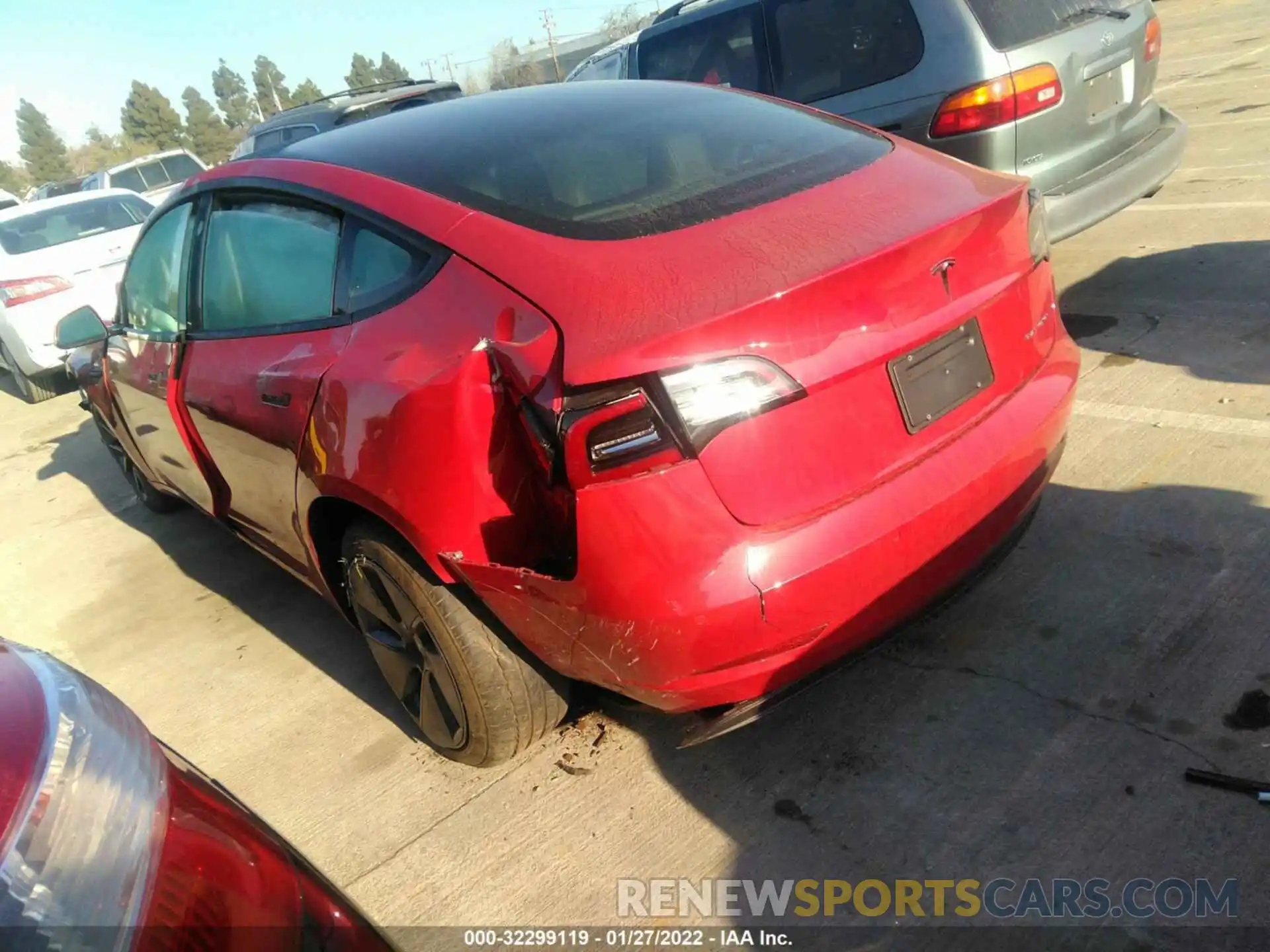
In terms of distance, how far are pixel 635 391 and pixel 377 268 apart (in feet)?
3.15

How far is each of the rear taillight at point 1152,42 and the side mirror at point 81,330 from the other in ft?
16.9

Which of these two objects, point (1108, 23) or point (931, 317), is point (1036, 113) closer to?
point (1108, 23)

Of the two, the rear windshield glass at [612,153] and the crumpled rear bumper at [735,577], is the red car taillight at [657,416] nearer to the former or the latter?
the crumpled rear bumper at [735,577]

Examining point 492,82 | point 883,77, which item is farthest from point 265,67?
point 883,77

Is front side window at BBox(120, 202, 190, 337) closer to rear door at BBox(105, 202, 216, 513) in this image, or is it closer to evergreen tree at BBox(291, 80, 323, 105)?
rear door at BBox(105, 202, 216, 513)

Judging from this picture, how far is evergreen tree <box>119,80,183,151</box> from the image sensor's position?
260 ft

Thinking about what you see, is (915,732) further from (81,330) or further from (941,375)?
(81,330)

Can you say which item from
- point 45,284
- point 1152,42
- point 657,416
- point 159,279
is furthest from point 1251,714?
point 45,284

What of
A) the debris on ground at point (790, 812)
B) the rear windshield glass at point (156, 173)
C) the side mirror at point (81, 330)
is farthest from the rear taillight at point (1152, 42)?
the rear windshield glass at point (156, 173)

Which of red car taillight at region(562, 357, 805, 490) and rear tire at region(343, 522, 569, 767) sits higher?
red car taillight at region(562, 357, 805, 490)

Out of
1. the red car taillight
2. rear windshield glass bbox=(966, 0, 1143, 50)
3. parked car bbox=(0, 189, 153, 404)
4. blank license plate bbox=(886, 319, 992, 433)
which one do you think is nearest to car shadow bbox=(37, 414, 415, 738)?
the red car taillight

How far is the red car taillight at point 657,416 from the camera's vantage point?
195 cm

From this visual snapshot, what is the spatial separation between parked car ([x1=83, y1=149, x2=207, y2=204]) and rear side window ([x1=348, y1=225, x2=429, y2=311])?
651 inches

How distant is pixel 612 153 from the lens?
9.09ft
